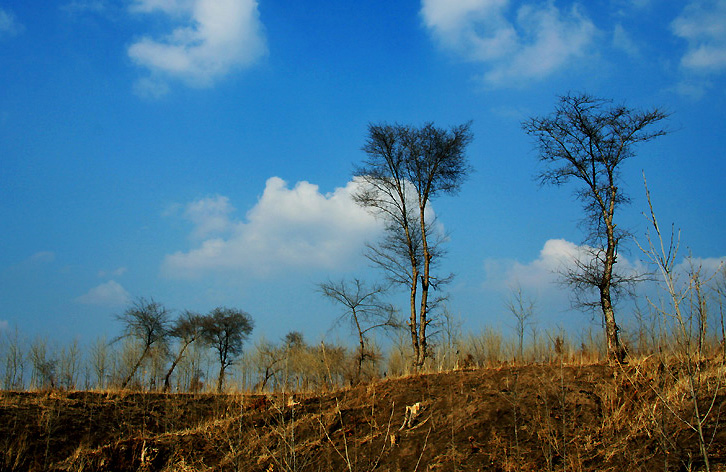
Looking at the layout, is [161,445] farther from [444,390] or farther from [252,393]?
[444,390]

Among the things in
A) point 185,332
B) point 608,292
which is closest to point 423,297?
point 608,292

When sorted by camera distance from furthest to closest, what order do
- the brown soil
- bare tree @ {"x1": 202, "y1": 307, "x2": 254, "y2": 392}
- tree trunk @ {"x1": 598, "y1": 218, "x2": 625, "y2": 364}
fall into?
bare tree @ {"x1": 202, "y1": 307, "x2": 254, "y2": 392}, tree trunk @ {"x1": 598, "y1": 218, "x2": 625, "y2": 364}, the brown soil

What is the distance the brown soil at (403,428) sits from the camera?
303 inches

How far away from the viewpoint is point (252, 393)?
1597cm

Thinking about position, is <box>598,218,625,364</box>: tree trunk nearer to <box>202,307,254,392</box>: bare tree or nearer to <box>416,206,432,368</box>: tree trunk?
<box>416,206,432,368</box>: tree trunk

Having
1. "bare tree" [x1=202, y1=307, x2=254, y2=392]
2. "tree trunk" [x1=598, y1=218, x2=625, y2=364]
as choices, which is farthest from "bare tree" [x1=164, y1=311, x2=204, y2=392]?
"tree trunk" [x1=598, y1=218, x2=625, y2=364]

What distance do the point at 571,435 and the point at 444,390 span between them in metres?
3.49

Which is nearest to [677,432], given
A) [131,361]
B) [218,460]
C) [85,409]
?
[218,460]

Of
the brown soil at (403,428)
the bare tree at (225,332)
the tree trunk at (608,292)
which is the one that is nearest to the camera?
the brown soil at (403,428)

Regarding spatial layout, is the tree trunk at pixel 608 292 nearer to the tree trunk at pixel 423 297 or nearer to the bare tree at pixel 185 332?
the tree trunk at pixel 423 297

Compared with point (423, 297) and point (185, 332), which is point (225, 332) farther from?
point (423, 297)

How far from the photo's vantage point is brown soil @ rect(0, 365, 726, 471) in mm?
7695

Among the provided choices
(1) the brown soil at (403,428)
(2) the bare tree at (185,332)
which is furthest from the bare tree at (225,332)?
(1) the brown soil at (403,428)

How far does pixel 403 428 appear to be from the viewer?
392 inches
